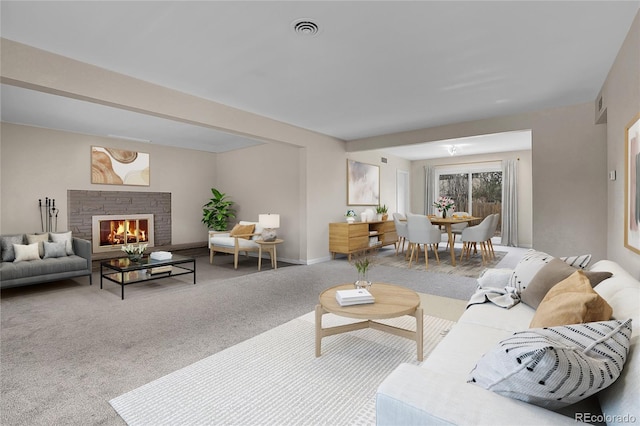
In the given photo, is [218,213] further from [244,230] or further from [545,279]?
[545,279]

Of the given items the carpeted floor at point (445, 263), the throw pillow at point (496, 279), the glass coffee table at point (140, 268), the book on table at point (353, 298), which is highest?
the throw pillow at point (496, 279)

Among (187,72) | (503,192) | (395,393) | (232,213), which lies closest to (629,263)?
(395,393)

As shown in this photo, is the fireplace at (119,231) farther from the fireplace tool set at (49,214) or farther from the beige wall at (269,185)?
the beige wall at (269,185)

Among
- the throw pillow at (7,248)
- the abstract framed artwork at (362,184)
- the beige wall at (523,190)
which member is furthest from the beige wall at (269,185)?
the beige wall at (523,190)

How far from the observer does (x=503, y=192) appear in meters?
8.42

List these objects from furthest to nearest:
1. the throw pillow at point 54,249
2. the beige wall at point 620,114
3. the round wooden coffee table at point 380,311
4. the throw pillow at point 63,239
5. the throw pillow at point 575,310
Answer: the throw pillow at point 63,239 → the throw pillow at point 54,249 → the beige wall at point 620,114 → the round wooden coffee table at point 380,311 → the throw pillow at point 575,310

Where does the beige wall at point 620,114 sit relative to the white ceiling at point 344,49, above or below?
below

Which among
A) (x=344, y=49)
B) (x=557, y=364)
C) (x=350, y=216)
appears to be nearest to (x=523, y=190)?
(x=350, y=216)

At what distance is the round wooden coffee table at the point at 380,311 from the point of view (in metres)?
2.11

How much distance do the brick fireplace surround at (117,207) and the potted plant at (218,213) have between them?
861mm

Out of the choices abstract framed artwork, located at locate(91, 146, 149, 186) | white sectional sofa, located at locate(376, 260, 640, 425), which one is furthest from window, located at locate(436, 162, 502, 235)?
white sectional sofa, located at locate(376, 260, 640, 425)

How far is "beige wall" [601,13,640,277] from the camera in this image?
239 cm

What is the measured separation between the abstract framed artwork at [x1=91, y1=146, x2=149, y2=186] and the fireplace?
73 cm

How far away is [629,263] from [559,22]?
2.05 metres
